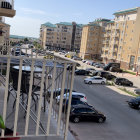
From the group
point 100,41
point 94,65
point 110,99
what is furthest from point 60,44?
point 110,99

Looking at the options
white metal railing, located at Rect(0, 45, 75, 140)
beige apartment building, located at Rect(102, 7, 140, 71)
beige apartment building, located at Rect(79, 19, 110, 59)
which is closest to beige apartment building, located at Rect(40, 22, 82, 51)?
beige apartment building, located at Rect(79, 19, 110, 59)

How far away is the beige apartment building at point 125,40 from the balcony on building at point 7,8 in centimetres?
3946

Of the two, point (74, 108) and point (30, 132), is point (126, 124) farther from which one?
point (30, 132)

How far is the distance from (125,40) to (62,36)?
195 feet

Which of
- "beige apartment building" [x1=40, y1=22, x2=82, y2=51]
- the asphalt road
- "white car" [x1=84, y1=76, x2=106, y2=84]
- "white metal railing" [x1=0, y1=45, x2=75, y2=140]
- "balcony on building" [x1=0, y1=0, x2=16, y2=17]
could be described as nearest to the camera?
"white metal railing" [x1=0, y1=45, x2=75, y2=140]

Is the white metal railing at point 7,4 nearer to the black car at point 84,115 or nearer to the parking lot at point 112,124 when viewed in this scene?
the parking lot at point 112,124

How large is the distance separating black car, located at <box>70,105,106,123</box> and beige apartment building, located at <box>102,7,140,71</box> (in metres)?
33.3

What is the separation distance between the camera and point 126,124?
1455 cm

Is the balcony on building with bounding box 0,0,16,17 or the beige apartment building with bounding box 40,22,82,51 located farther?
the beige apartment building with bounding box 40,22,82,51

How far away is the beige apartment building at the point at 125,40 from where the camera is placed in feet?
155

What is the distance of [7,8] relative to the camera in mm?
9328

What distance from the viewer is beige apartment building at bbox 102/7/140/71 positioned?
4713 centimetres

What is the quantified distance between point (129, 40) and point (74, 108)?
38.7 meters

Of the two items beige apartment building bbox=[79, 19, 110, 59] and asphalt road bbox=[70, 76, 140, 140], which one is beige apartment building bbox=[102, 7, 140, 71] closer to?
beige apartment building bbox=[79, 19, 110, 59]
